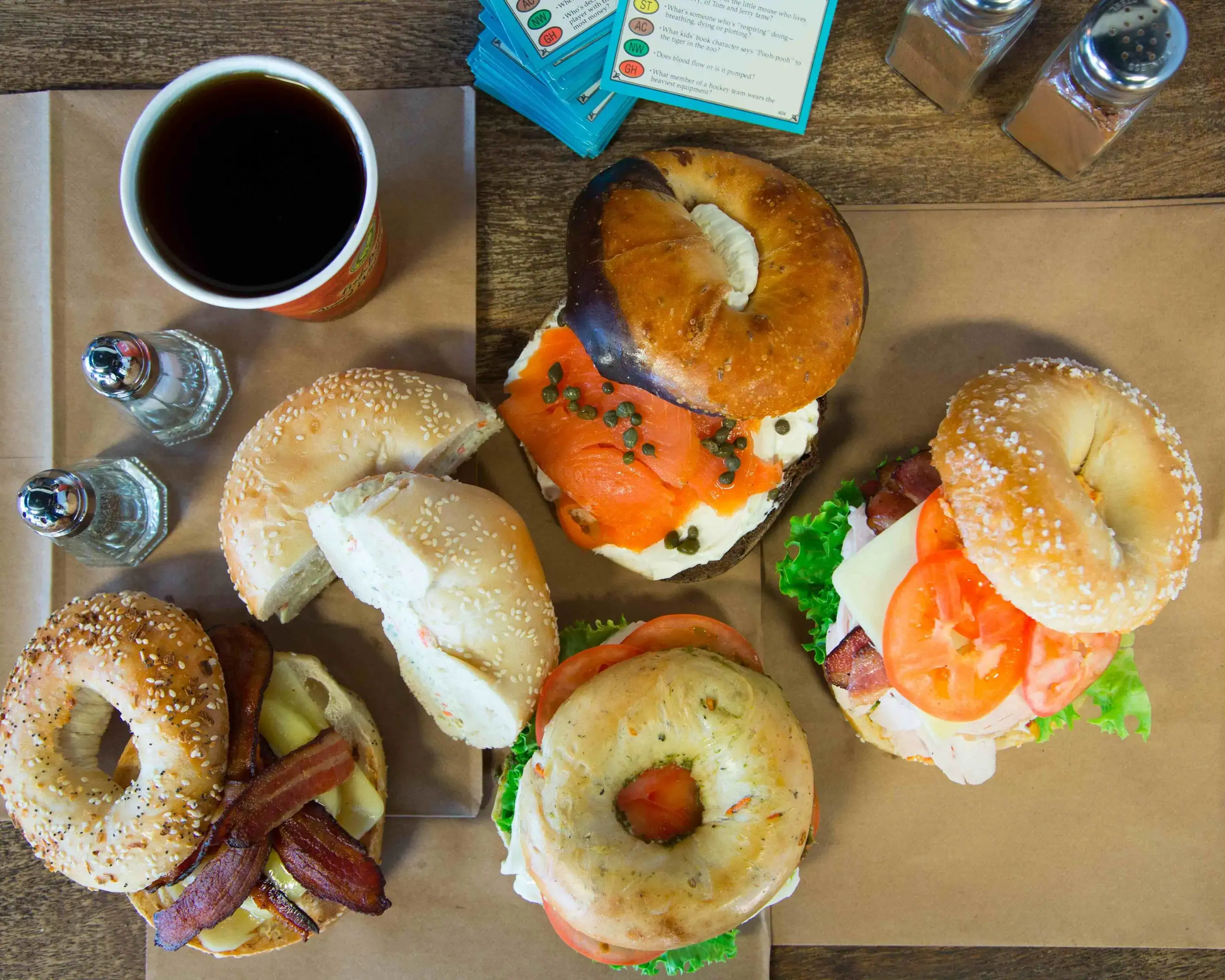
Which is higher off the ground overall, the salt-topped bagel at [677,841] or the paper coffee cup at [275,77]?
the paper coffee cup at [275,77]

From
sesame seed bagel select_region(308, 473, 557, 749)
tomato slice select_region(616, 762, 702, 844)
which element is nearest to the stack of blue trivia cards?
sesame seed bagel select_region(308, 473, 557, 749)

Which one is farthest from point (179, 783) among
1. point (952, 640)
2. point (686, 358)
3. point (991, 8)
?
point (991, 8)

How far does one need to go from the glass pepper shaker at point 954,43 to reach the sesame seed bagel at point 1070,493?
67cm

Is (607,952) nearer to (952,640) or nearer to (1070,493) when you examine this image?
(952,640)

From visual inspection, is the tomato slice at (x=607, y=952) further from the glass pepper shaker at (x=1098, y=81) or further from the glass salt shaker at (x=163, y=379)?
the glass pepper shaker at (x=1098, y=81)

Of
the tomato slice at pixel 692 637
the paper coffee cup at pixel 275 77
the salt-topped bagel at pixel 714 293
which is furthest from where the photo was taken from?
the tomato slice at pixel 692 637

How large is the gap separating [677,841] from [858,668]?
49 cm

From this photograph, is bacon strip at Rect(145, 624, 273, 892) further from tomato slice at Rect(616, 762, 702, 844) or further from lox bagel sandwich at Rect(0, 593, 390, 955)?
tomato slice at Rect(616, 762, 702, 844)

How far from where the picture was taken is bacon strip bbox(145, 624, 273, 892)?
1534mm

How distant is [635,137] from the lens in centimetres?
189

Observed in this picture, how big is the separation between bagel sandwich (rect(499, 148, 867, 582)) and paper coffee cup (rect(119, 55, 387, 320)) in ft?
1.27

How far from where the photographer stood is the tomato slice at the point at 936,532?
1.58m

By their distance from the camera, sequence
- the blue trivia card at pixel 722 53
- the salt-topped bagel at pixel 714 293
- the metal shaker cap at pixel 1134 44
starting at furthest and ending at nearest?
the blue trivia card at pixel 722 53, the metal shaker cap at pixel 1134 44, the salt-topped bagel at pixel 714 293

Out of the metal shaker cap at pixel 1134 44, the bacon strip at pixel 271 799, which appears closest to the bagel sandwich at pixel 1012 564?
the metal shaker cap at pixel 1134 44
